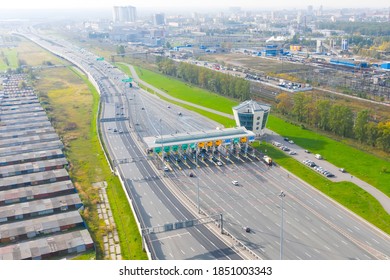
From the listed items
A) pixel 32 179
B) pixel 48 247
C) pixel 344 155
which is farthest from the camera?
pixel 344 155

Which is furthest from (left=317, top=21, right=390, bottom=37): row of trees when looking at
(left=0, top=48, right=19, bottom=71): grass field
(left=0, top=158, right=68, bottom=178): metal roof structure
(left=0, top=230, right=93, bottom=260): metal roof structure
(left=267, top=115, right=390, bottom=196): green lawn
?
(left=0, top=230, right=93, bottom=260): metal roof structure

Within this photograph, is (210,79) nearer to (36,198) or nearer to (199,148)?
(199,148)

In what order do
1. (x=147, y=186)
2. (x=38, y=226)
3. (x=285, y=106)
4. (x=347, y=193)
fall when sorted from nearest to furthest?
(x=38, y=226) → (x=347, y=193) → (x=147, y=186) → (x=285, y=106)

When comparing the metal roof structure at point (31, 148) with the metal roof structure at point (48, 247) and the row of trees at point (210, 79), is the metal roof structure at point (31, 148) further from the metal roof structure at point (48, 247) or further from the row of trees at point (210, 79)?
the row of trees at point (210, 79)

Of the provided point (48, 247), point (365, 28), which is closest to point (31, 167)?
point (48, 247)

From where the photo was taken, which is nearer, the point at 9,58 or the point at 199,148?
the point at 199,148

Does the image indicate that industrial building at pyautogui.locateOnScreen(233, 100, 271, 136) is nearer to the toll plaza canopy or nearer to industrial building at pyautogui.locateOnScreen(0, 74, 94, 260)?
the toll plaza canopy

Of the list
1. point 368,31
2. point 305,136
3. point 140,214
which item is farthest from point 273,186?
point 368,31
